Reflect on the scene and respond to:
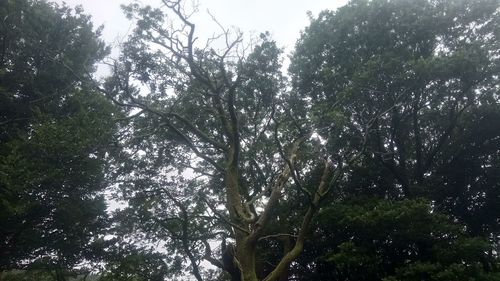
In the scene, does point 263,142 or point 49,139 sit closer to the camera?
point 49,139

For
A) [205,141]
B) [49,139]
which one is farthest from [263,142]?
[49,139]

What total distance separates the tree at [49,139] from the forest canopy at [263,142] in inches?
2.1

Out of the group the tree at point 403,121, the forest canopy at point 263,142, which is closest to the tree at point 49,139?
the forest canopy at point 263,142

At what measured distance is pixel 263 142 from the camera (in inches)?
510

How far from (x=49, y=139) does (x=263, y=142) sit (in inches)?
239

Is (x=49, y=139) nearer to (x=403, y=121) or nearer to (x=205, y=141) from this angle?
(x=205, y=141)

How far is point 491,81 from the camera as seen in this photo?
13109mm

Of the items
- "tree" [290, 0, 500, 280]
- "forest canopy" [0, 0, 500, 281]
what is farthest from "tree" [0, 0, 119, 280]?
"tree" [290, 0, 500, 280]

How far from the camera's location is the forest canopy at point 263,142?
1052cm

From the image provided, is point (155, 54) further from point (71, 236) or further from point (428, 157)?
point (428, 157)

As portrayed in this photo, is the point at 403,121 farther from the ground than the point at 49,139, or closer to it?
farther from the ground

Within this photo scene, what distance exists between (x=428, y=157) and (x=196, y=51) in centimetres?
925

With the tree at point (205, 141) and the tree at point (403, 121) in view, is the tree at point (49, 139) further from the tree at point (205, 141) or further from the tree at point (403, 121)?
the tree at point (403, 121)

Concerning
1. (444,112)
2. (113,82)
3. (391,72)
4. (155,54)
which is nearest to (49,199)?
(113,82)
